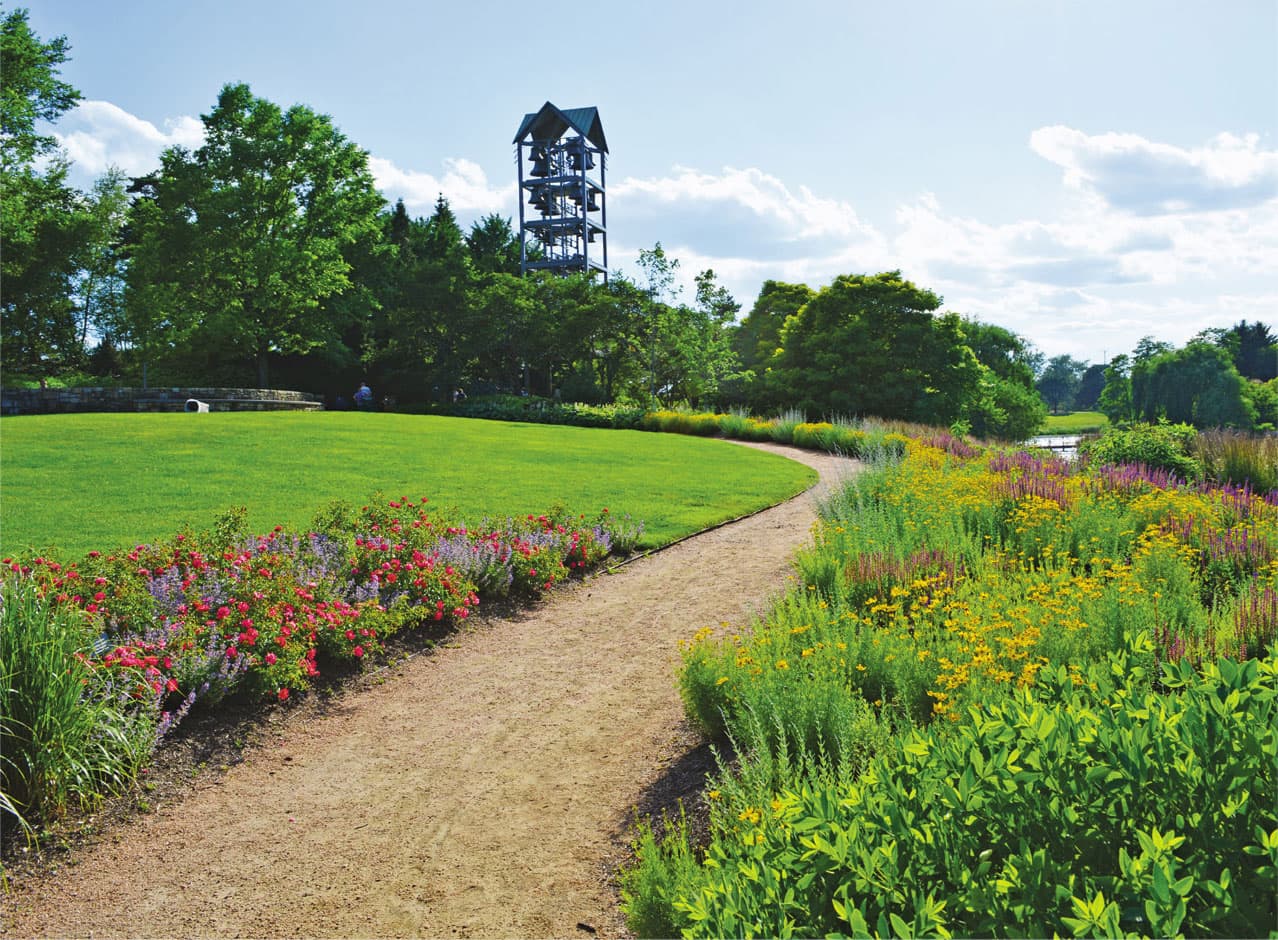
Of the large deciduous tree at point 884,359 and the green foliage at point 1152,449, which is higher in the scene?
the large deciduous tree at point 884,359

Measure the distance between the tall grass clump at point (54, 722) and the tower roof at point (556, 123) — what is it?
39.1m

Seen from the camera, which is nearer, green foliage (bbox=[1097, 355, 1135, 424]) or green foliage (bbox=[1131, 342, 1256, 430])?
green foliage (bbox=[1131, 342, 1256, 430])

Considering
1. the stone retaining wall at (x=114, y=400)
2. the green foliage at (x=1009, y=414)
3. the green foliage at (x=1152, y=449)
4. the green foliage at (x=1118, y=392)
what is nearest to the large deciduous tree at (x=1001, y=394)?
the green foliage at (x=1009, y=414)

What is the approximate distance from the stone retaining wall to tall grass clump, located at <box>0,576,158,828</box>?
72.8ft

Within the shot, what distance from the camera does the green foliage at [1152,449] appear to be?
12.3 meters

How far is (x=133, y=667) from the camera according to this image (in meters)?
4.42

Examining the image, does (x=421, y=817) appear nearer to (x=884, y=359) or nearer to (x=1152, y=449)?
(x=1152, y=449)

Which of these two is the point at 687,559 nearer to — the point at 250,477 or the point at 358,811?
the point at 358,811

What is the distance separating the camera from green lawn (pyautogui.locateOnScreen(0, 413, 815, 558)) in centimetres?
924

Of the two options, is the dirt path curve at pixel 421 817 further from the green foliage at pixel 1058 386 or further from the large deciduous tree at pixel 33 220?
the green foliage at pixel 1058 386

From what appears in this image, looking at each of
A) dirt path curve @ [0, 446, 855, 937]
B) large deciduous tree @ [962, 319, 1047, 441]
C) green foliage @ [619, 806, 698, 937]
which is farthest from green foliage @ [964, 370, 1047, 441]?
green foliage @ [619, 806, 698, 937]

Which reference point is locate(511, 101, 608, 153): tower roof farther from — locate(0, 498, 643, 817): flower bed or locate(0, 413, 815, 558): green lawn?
locate(0, 498, 643, 817): flower bed

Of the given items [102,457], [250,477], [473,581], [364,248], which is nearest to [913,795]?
[473,581]

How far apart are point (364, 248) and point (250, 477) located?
30179mm
